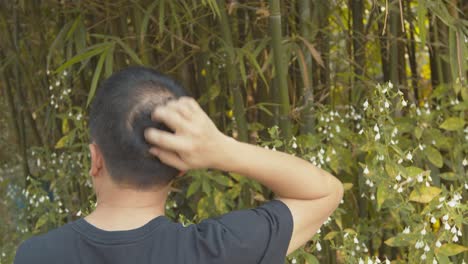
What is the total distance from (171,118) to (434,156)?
129 cm

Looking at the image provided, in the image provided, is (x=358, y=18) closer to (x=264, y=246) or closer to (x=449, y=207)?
(x=449, y=207)

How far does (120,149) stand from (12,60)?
1667 mm

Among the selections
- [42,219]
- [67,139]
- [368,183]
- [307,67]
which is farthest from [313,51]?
[42,219]

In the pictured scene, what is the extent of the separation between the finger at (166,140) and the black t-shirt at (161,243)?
178mm

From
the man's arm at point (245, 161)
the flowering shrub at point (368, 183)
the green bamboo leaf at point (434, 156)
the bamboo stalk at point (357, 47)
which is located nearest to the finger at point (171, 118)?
the man's arm at point (245, 161)

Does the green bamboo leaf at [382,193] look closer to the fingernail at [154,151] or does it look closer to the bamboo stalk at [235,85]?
the bamboo stalk at [235,85]

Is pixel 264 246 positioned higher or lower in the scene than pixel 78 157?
higher

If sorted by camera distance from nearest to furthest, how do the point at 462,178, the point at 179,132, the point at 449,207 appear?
1. the point at 179,132
2. the point at 449,207
3. the point at 462,178

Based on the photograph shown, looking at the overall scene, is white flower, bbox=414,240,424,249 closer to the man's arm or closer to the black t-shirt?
the man's arm

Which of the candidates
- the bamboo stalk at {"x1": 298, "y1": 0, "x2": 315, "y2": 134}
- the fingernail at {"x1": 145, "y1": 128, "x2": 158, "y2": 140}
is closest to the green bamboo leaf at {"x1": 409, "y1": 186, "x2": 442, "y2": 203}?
the bamboo stalk at {"x1": 298, "y1": 0, "x2": 315, "y2": 134}

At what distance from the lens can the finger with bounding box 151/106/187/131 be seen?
36.5 inches

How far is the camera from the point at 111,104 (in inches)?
42.0

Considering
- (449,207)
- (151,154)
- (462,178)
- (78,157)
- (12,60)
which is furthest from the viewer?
(12,60)

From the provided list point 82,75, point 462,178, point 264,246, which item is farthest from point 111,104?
point 82,75
